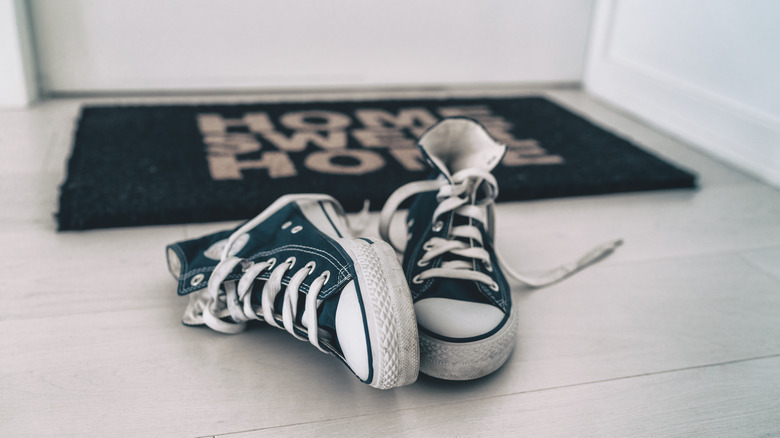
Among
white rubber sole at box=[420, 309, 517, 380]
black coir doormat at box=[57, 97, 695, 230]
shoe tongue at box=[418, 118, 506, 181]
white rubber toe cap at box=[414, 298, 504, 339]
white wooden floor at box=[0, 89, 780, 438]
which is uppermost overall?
shoe tongue at box=[418, 118, 506, 181]

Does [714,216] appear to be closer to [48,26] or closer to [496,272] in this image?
[496,272]

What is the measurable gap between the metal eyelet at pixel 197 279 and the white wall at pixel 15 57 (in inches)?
41.8

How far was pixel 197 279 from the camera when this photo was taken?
75 cm

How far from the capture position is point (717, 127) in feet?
4.93

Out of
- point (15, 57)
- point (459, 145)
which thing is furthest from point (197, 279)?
point (15, 57)

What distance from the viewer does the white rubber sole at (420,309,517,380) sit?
0.65 metres

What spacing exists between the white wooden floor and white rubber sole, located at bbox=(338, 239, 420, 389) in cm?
7

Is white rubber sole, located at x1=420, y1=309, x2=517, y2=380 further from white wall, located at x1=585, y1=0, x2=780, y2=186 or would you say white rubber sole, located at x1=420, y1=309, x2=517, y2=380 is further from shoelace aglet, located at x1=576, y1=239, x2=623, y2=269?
white wall, located at x1=585, y1=0, x2=780, y2=186

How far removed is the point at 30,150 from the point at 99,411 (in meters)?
0.85

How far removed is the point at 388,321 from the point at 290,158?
747mm

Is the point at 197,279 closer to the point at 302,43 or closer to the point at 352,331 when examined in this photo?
the point at 352,331

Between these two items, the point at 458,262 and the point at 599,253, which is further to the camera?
the point at 599,253

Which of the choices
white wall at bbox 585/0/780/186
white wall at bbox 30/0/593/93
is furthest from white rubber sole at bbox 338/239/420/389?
white wall at bbox 30/0/593/93

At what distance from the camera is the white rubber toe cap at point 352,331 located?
60 cm
